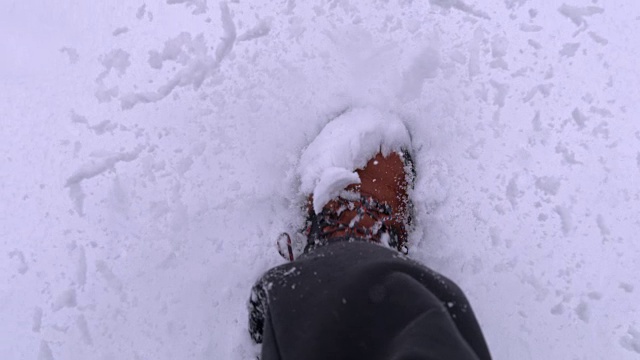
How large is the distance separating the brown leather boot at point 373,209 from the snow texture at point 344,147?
3 cm

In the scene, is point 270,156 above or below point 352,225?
above

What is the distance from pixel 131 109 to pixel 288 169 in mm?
511

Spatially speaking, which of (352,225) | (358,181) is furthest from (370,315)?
(358,181)

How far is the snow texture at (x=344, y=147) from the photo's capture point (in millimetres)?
1533

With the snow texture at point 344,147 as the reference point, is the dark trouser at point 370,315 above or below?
above

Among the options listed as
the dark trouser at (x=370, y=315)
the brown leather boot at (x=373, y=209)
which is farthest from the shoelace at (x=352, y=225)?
the dark trouser at (x=370, y=315)

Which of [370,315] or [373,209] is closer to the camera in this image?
[370,315]

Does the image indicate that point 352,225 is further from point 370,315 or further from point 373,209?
point 370,315

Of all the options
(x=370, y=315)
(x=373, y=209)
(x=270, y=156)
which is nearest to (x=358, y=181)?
(x=373, y=209)

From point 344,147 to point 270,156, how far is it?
0.75 ft

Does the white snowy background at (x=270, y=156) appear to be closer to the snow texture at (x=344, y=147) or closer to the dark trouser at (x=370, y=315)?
the snow texture at (x=344, y=147)

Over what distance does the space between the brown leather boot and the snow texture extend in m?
0.03

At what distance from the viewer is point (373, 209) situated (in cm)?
155

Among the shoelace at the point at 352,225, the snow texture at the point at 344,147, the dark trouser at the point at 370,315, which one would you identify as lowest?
the shoelace at the point at 352,225
